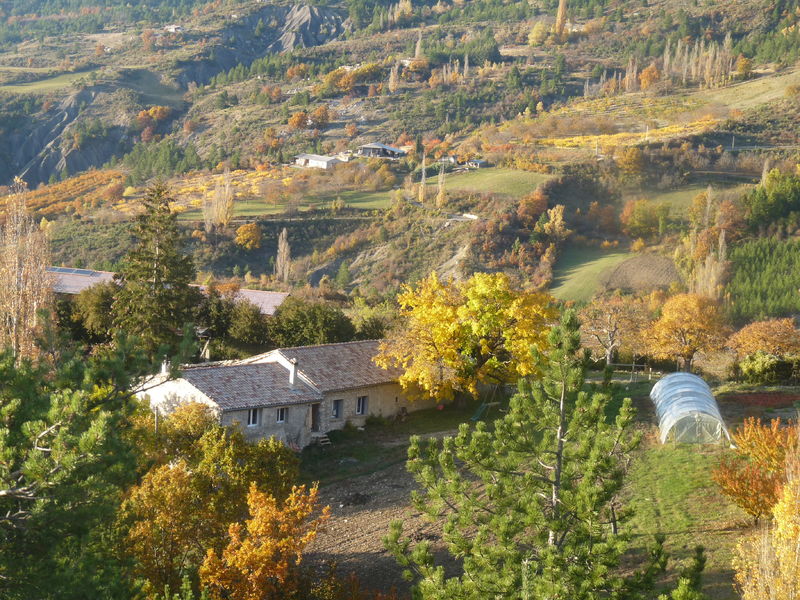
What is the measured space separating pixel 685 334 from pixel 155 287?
24.5m

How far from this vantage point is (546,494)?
58.2 ft

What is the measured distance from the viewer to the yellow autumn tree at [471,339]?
3634 centimetres

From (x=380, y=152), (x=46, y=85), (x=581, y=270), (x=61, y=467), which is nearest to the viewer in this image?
(x=61, y=467)

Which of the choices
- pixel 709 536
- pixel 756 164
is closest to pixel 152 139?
pixel 756 164

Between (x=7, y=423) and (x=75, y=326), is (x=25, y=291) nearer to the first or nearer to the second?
(x=75, y=326)

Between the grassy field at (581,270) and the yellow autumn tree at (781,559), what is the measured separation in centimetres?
5661

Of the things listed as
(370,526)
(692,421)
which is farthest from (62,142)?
(692,421)

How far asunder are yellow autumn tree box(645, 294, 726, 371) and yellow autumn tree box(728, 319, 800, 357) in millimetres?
910

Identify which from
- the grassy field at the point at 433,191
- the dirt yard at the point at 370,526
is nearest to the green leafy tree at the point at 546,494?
the dirt yard at the point at 370,526

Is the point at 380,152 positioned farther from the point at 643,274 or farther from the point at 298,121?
the point at 643,274

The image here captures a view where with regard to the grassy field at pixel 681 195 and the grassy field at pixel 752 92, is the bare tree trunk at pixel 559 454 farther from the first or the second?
the grassy field at pixel 752 92

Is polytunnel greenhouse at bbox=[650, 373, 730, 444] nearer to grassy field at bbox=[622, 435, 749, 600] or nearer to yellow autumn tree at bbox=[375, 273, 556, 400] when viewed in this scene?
grassy field at bbox=[622, 435, 749, 600]

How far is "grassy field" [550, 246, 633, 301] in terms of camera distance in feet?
246

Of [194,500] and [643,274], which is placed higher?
[643,274]
